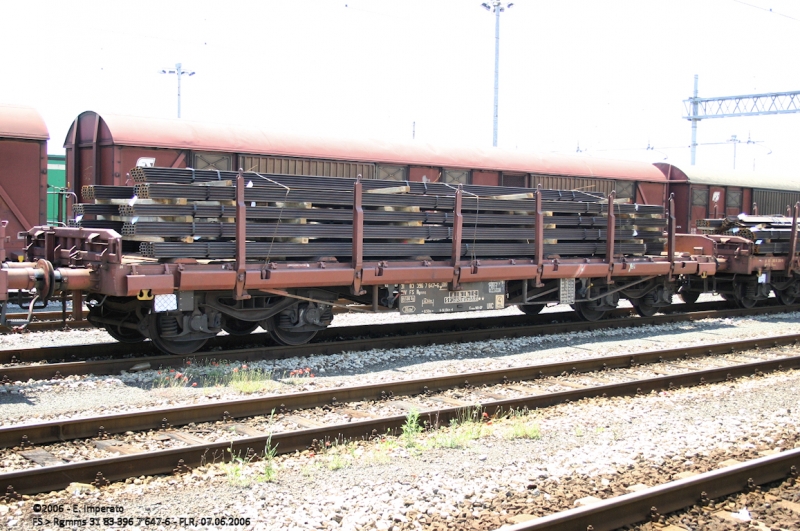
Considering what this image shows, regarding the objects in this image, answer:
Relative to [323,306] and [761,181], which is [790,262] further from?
[323,306]

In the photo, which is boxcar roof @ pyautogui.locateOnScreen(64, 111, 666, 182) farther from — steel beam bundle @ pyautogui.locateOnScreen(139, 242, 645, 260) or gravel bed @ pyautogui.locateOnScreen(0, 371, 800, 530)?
gravel bed @ pyautogui.locateOnScreen(0, 371, 800, 530)

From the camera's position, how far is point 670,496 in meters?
5.00

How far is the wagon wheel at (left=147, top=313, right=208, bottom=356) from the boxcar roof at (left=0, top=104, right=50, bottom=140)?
231 inches

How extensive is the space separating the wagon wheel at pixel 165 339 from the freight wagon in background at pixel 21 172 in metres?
5.25

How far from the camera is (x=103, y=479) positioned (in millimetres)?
5160

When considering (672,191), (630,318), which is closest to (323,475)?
(630,318)

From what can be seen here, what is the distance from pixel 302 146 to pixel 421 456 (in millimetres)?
9133

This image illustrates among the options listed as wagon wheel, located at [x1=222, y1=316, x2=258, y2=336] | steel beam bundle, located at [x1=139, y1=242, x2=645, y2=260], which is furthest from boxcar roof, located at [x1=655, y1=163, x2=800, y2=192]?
wagon wheel, located at [x1=222, y1=316, x2=258, y2=336]

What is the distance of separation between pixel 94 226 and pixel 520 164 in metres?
10.3

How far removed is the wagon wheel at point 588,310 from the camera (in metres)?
14.1

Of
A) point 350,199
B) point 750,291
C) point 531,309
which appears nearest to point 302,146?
point 350,199

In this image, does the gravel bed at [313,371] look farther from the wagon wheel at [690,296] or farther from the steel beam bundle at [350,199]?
the wagon wheel at [690,296]

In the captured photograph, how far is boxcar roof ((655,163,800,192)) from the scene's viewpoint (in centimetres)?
2156

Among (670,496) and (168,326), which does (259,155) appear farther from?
(670,496)
